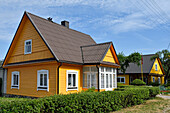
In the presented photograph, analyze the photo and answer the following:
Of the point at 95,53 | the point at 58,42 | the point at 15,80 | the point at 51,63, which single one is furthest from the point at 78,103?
the point at 15,80

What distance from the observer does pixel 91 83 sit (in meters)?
16.8

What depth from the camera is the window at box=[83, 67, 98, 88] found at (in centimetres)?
1677

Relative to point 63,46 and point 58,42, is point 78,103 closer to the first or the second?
point 63,46

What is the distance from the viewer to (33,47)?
16844 mm

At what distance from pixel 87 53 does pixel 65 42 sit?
253 cm

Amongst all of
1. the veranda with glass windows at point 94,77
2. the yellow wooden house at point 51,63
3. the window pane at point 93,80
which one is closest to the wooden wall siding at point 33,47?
the yellow wooden house at point 51,63

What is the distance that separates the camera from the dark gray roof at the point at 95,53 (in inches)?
651

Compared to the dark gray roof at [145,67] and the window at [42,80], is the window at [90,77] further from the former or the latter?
the dark gray roof at [145,67]

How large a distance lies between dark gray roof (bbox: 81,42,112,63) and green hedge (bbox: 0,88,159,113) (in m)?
4.78

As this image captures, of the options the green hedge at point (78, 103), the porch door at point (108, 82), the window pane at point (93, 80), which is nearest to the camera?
the green hedge at point (78, 103)

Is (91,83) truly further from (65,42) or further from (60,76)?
(65,42)

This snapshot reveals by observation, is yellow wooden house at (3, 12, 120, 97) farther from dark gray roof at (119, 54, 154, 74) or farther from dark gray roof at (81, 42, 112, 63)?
dark gray roof at (119, 54, 154, 74)

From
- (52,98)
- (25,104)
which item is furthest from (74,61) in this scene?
(25,104)

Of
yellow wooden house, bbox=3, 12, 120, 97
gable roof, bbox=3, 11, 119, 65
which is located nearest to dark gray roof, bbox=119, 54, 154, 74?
yellow wooden house, bbox=3, 12, 120, 97
